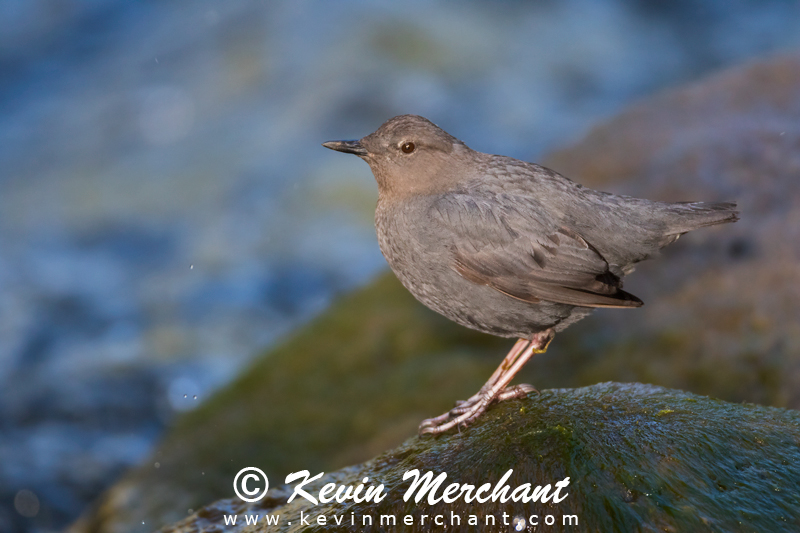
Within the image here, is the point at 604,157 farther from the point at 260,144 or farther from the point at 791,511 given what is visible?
the point at 260,144

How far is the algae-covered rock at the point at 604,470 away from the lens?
259 cm

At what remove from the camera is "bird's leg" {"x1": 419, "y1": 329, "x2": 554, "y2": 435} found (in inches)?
139

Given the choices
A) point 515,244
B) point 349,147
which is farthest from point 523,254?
point 349,147

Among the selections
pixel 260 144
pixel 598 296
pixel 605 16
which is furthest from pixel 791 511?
pixel 605 16

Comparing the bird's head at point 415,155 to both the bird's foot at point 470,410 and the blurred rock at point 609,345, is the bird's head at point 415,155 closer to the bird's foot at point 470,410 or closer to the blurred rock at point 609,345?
the bird's foot at point 470,410

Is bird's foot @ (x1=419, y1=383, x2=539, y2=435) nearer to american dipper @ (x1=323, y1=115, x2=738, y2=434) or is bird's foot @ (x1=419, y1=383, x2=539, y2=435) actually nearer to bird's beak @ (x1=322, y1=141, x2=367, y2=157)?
american dipper @ (x1=323, y1=115, x2=738, y2=434)

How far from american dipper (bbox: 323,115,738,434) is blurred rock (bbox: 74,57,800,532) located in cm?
129

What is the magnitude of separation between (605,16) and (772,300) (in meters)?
10.9

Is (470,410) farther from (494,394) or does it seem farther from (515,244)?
(515,244)

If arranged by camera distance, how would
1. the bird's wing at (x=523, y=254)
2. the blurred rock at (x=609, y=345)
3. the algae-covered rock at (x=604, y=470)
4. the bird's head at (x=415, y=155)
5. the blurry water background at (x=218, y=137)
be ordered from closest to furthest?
the algae-covered rock at (x=604, y=470)
the bird's wing at (x=523, y=254)
the bird's head at (x=415, y=155)
the blurred rock at (x=609, y=345)
the blurry water background at (x=218, y=137)

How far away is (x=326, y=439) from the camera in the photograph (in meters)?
5.24

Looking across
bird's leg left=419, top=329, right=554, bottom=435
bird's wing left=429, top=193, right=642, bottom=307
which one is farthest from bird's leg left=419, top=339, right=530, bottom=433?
bird's wing left=429, top=193, right=642, bottom=307

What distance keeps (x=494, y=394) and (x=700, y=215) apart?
4.33 ft

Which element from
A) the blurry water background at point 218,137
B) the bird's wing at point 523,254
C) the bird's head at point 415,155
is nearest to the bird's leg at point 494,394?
the bird's wing at point 523,254
